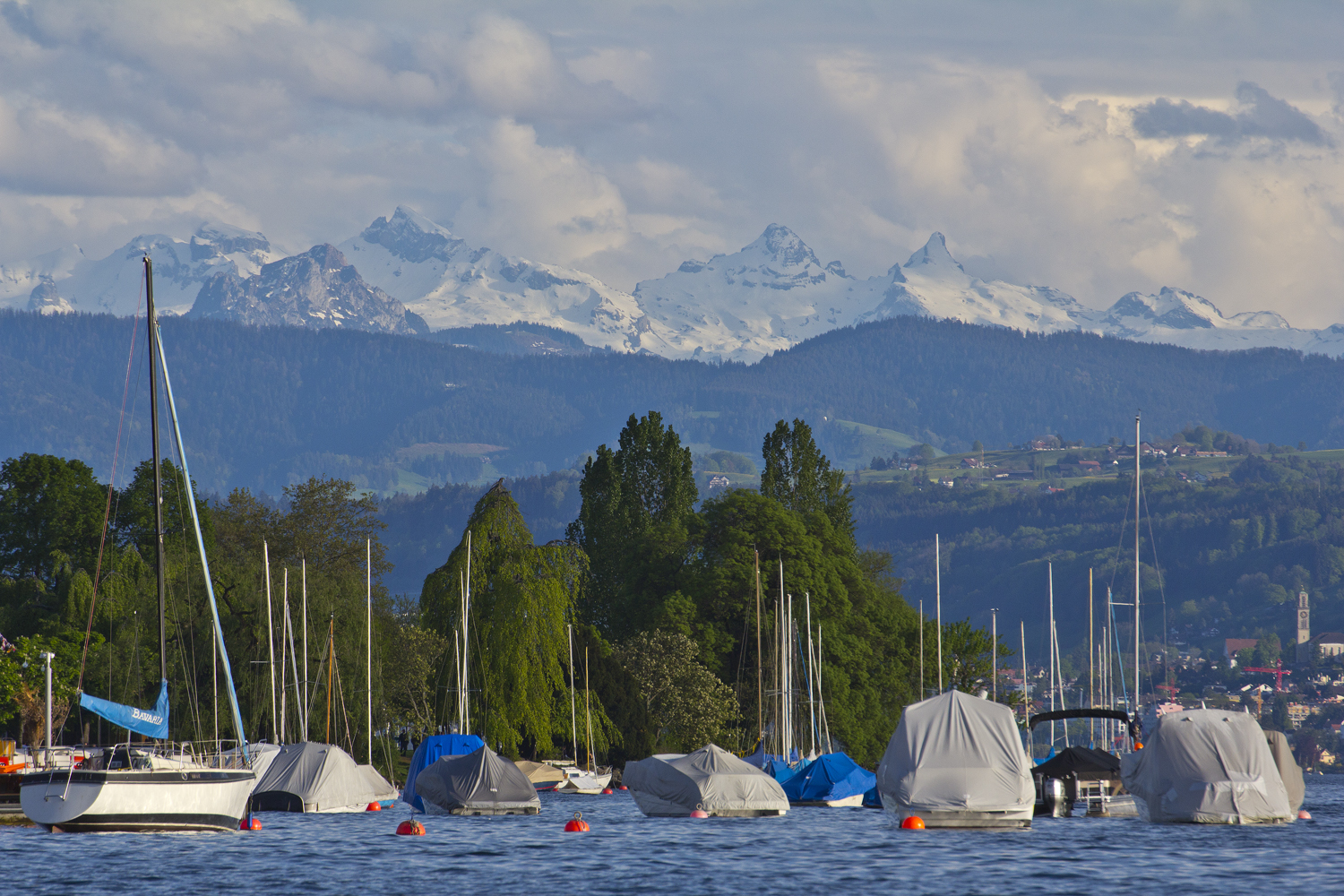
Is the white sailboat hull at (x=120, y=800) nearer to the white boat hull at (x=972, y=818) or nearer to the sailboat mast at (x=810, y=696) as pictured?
the white boat hull at (x=972, y=818)

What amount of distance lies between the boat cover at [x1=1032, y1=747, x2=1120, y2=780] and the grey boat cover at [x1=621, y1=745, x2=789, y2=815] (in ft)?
45.7

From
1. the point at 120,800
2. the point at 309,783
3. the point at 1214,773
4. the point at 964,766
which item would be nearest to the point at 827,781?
the point at 964,766

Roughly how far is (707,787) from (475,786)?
390 inches

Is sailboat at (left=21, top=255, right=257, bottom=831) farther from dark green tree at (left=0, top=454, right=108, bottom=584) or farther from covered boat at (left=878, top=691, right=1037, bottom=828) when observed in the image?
dark green tree at (left=0, top=454, right=108, bottom=584)

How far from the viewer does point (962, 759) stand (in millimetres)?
61625

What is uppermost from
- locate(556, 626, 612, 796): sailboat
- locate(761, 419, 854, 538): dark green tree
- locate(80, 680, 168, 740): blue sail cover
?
locate(761, 419, 854, 538): dark green tree

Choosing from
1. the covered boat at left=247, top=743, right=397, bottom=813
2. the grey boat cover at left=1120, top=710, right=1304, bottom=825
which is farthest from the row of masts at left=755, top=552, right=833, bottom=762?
the grey boat cover at left=1120, top=710, right=1304, bottom=825

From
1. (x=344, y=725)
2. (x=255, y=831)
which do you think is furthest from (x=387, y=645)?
(x=255, y=831)

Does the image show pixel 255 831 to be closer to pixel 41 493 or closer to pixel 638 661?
pixel 638 661

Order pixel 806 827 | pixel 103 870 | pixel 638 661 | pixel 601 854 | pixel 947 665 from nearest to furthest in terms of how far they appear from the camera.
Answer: pixel 103 870 → pixel 601 854 → pixel 806 827 → pixel 638 661 → pixel 947 665

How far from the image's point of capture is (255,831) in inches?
2514

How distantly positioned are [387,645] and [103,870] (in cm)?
4960

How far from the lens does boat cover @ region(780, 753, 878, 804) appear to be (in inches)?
3302

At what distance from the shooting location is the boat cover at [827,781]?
8388 centimetres
